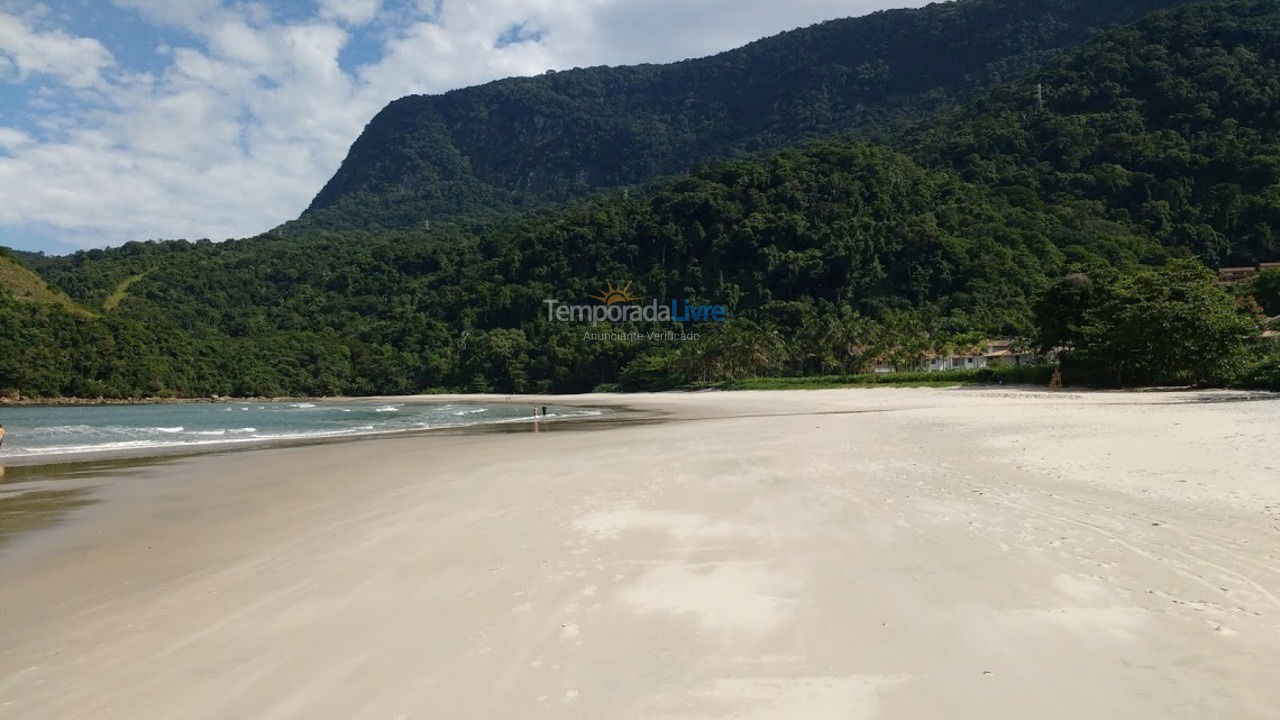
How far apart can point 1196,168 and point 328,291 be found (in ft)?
438

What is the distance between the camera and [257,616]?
5348mm

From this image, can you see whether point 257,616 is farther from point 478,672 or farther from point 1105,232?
point 1105,232

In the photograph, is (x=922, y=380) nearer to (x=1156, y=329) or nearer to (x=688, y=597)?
(x=1156, y=329)

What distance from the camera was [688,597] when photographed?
17.4 ft

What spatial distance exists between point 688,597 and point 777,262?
101 metres

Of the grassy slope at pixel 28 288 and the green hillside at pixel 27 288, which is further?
the grassy slope at pixel 28 288

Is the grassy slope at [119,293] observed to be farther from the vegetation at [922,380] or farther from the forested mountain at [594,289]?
the vegetation at [922,380]

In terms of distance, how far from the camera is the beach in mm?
3787

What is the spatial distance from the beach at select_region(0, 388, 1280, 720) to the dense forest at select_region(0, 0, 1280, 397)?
213ft

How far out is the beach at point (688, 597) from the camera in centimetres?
379

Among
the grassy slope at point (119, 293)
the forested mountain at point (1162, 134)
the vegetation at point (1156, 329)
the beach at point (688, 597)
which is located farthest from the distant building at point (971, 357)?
the grassy slope at point (119, 293)

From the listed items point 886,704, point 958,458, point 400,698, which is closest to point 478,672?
point 400,698

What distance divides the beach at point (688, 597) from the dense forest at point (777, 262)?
6503 cm

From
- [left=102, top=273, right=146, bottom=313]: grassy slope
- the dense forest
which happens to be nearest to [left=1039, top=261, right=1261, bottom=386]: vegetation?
the dense forest
